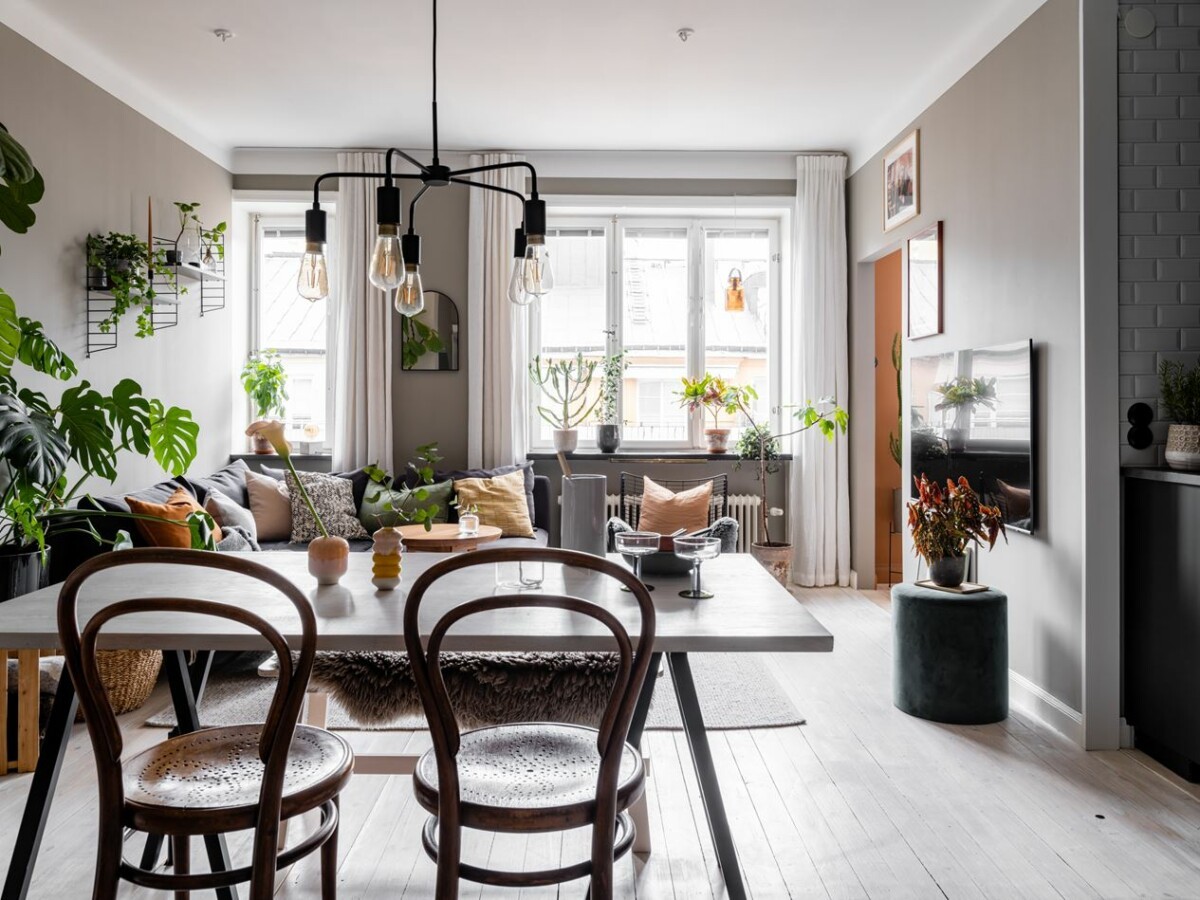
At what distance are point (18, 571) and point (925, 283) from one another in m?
4.00

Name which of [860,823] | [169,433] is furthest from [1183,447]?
[169,433]

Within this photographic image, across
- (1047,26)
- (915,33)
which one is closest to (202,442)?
(915,33)

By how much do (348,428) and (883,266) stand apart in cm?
370

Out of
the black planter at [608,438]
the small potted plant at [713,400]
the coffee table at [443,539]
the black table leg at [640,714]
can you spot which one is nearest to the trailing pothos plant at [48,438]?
the coffee table at [443,539]

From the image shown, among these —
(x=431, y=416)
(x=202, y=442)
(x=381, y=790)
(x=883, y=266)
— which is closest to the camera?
(x=381, y=790)

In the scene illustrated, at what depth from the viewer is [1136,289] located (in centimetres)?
296

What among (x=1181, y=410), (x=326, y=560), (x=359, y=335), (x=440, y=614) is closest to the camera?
(x=440, y=614)

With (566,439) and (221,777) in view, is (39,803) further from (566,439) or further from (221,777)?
(566,439)

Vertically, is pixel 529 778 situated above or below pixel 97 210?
below

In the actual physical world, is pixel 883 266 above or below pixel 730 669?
above

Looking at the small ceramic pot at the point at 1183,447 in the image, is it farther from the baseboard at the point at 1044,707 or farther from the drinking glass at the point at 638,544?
the drinking glass at the point at 638,544

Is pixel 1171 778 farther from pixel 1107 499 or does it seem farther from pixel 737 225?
pixel 737 225

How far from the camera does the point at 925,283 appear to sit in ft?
14.1

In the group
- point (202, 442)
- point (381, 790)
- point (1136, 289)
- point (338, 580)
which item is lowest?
point (381, 790)
